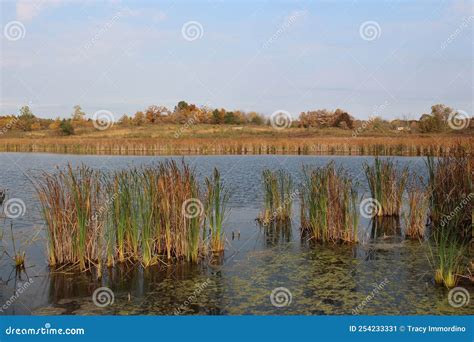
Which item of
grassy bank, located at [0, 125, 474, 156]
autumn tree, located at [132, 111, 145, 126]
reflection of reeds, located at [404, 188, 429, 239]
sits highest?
autumn tree, located at [132, 111, 145, 126]

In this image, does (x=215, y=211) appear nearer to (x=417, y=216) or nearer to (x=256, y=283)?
(x=256, y=283)

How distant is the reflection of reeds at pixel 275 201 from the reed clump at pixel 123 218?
2600 millimetres

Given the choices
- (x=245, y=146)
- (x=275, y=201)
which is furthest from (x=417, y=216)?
(x=245, y=146)

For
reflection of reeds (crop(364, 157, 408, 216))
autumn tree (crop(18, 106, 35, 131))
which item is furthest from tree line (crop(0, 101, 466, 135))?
reflection of reeds (crop(364, 157, 408, 216))

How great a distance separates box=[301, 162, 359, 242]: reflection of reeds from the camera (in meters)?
7.82

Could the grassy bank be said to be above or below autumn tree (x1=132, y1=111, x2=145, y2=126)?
below

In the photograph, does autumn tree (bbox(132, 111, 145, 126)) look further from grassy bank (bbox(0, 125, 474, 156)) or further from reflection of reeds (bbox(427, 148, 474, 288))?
reflection of reeds (bbox(427, 148, 474, 288))

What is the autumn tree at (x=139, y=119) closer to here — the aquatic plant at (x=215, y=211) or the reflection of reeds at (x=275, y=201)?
the reflection of reeds at (x=275, y=201)

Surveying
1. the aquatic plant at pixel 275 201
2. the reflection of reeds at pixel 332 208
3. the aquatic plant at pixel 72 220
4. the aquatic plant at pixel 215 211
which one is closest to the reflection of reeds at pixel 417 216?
the reflection of reeds at pixel 332 208

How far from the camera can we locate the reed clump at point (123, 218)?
6.38 metres

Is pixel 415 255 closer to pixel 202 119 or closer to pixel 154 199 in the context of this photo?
pixel 154 199

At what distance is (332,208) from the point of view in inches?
310

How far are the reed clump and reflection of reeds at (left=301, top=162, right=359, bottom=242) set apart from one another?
1872mm

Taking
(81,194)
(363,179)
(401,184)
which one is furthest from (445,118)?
(81,194)
